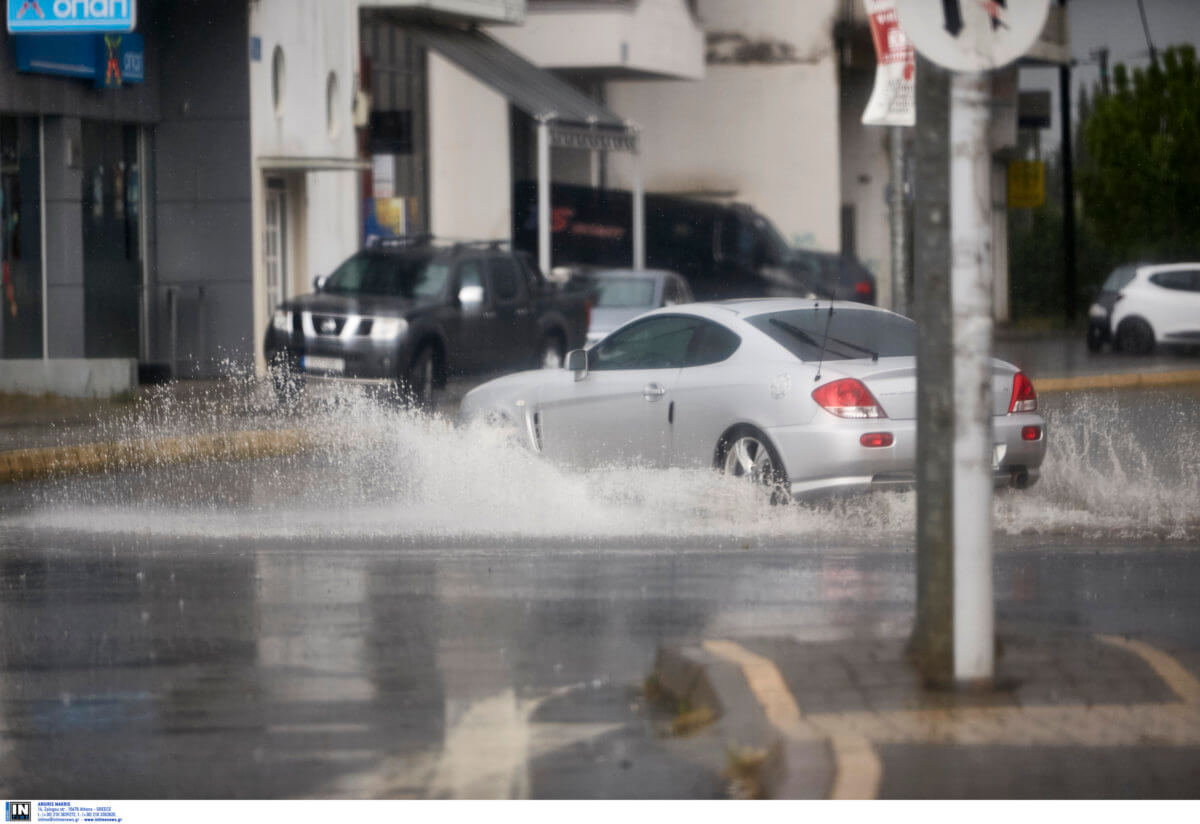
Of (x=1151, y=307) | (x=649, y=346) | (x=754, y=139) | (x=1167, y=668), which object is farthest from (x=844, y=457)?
(x=754, y=139)

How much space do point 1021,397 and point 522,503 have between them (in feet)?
10.1

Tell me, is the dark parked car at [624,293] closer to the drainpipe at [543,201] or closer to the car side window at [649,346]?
the drainpipe at [543,201]

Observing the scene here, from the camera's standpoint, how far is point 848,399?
1096cm

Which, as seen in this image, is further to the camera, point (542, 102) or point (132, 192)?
point (542, 102)

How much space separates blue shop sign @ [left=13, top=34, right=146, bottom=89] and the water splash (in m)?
7.29

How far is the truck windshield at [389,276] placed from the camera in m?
21.7

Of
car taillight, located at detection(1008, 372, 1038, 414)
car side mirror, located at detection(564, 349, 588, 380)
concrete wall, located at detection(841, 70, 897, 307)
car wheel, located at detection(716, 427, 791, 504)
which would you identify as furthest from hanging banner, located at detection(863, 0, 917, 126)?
concrete wall, located at detection(841, 70, 897, 307)

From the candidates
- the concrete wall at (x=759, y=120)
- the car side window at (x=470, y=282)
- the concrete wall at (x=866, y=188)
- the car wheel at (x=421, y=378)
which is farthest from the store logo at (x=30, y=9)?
the concrete wall at (x=866, y=188)

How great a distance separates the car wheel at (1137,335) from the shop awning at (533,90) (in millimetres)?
8508

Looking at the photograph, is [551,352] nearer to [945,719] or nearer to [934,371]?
[934,371]

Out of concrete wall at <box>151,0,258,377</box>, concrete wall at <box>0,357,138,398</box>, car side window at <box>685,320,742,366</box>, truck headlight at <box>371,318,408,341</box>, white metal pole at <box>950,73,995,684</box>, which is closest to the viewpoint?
white metal pole at <box>950,73,995,684</box>

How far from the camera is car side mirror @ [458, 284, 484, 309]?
2192cm

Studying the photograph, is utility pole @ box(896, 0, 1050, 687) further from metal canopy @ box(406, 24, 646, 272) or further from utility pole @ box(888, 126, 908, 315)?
metal canopy @ box(406, 24, 646, 272)
